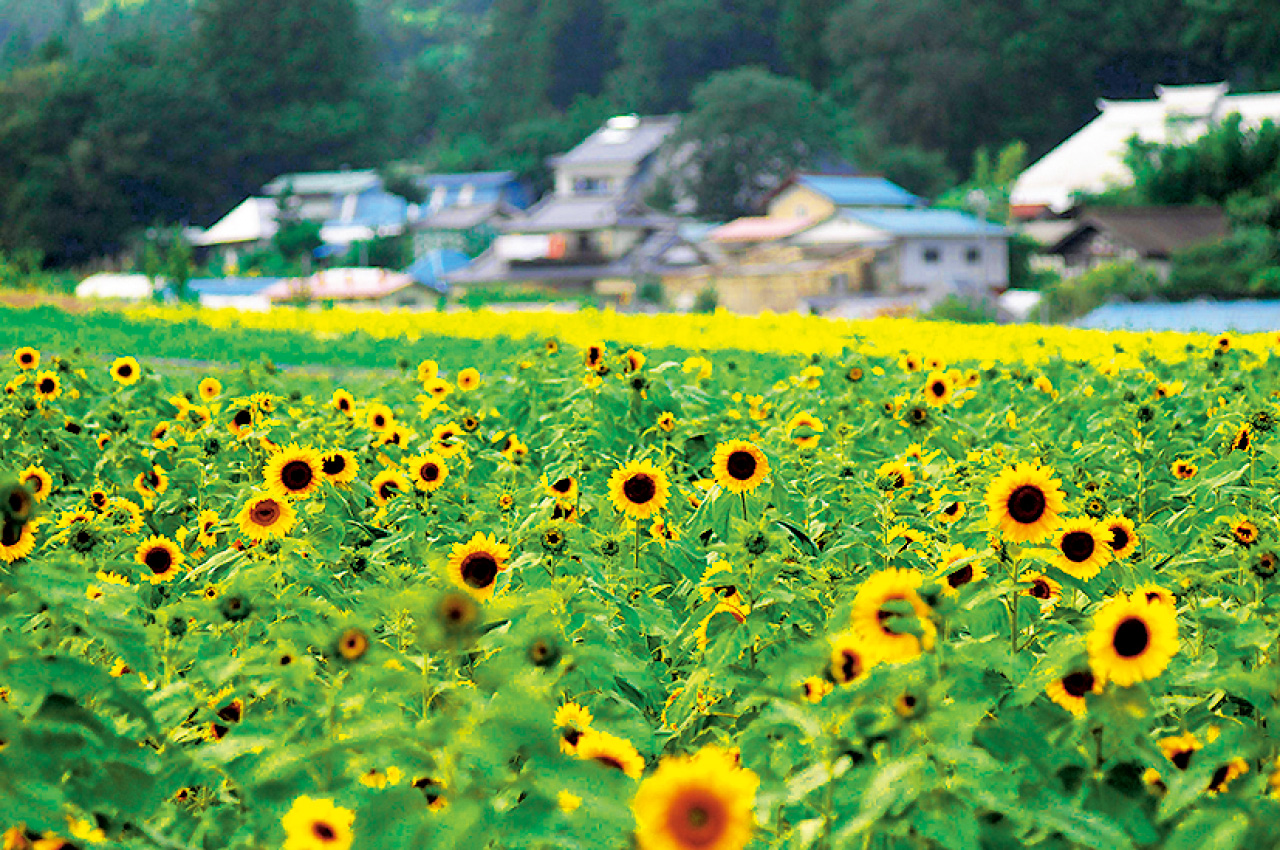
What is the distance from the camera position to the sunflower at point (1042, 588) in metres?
2.99

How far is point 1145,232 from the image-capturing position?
133 feet

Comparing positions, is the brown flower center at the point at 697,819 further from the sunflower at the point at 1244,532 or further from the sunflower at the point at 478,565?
the sunflower at the point at 1244,532

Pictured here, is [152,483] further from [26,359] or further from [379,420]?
[26,359]

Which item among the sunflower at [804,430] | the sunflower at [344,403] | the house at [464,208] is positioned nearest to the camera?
the sunflower at [804,430]

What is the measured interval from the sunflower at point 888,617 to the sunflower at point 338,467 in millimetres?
2315

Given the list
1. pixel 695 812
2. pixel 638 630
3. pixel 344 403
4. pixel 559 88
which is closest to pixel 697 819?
pixel 695 812

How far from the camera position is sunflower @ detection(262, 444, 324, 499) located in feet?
12.6

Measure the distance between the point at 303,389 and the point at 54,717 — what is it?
4.83 meters

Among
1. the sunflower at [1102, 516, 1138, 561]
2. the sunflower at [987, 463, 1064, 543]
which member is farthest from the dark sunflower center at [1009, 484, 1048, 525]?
the sunflower at [1102, 516, 1138, 561]

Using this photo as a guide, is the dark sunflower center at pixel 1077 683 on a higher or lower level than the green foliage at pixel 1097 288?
higher

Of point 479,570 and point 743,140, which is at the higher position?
point 743,140

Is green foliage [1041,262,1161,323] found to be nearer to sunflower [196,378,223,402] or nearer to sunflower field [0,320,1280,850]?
sunflower [196,378,223,402]

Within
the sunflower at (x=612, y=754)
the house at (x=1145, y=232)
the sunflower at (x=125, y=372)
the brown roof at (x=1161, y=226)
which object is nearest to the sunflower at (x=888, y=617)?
the sunflower at (x=612, y=754)

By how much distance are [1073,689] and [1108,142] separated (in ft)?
213
